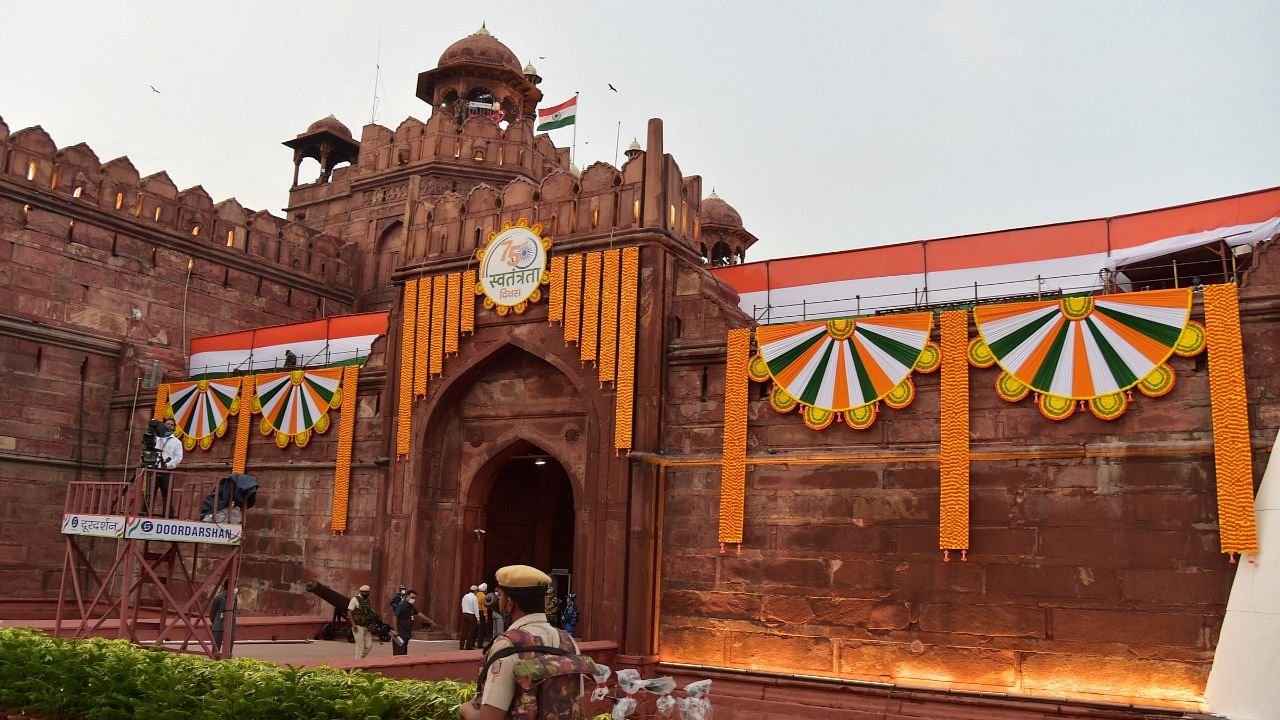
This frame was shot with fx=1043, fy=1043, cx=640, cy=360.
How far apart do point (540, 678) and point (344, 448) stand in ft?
53.0

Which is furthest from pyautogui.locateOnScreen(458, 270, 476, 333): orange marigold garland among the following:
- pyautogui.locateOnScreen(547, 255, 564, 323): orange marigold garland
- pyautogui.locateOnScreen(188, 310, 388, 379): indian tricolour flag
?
pyautogui.locateOnScreen(188, 310, 388, 379): indian tricolour flag

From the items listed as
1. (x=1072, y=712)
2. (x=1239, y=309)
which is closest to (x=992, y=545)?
(x=1072, y=712)

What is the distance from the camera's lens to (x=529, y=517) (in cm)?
2198

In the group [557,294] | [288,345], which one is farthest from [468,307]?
[288,345]

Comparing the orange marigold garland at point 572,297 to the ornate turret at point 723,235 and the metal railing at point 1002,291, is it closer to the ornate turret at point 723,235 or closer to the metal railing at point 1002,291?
the metal railing at point 1002,291

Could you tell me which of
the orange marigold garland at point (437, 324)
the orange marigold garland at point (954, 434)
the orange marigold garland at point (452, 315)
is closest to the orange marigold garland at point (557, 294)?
the orange marigold garland at point (452, 315)

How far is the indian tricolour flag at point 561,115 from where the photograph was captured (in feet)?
100

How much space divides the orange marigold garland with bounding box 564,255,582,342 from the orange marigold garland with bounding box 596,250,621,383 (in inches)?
19.4

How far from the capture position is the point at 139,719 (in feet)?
33.0

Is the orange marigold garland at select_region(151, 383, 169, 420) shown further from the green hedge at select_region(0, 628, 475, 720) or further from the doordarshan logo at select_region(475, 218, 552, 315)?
the green hedge at select_region(0, 628, 475, 720)

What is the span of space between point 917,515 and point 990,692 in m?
2.48

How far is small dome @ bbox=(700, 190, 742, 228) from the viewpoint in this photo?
36.4 meters

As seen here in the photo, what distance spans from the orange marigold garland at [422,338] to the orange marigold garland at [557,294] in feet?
9.14

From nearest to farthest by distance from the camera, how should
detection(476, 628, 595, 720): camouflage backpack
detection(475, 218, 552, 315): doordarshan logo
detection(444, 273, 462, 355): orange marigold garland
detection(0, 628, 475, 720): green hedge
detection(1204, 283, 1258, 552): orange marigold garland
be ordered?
1. detection(476, 628, 595, 720): camouflage backpack
2. detection(0, 628, 475, 720): green hedge
3. detection(1204, 283, 1258, 552): orange marigold garland
4. detection(475, 218, 552, 315): doordarshan logo
5. detection(444, 273, 462, 355): orange marigold garland
